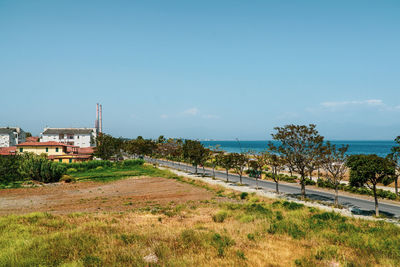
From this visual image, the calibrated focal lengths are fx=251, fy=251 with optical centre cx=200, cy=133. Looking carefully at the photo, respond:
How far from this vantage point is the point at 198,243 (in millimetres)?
12133

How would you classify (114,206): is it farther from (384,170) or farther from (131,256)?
(384,170)

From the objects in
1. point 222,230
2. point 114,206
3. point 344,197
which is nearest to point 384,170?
point 344,197

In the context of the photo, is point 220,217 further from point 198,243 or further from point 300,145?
point 300,145

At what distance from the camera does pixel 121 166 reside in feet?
255

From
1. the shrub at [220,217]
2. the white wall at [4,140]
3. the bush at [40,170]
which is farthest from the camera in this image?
the white wall at [4,140]

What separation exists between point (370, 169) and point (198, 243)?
19.3m

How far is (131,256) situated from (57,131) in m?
131

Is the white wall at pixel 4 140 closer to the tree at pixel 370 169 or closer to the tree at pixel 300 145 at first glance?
the tree at pixel 300 145

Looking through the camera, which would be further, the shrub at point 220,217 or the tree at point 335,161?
the tree at point 335,161

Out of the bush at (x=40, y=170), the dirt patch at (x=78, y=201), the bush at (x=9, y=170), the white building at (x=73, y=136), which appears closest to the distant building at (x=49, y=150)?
the bush at (x=9, y=170)

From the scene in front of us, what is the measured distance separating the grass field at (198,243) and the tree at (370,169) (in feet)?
22.7

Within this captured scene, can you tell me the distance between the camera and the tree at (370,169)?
2303cm

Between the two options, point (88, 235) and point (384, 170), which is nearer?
point (88, 235)

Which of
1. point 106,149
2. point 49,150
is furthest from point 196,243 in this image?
point 106,149
